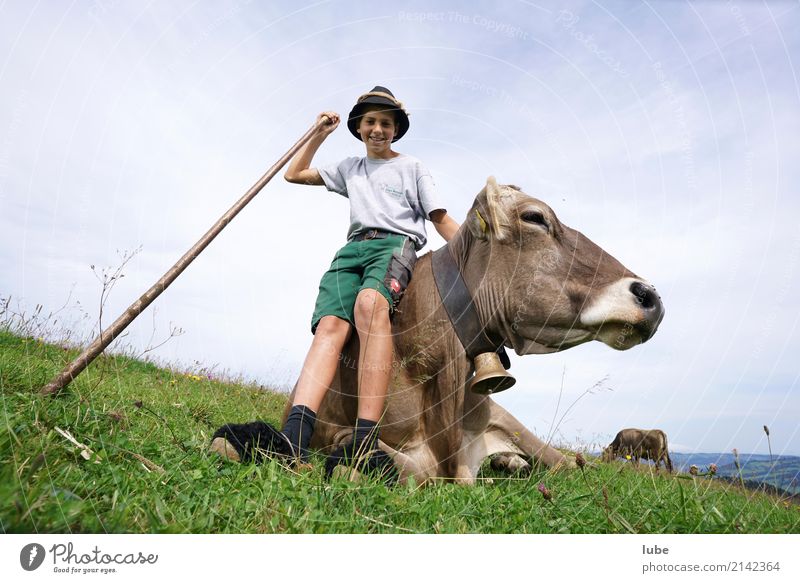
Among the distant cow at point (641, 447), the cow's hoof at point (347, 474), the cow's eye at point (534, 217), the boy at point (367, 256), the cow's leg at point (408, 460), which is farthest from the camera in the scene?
the distant cow at point (641, 447)

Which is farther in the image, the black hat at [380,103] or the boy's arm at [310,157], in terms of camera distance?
the boy's arm at [310,157]

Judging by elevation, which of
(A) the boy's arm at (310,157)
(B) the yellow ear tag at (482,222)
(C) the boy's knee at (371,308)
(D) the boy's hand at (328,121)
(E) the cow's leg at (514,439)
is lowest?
(E) the cow's leg at (514,439)

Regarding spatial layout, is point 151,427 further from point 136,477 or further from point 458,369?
point 458,369

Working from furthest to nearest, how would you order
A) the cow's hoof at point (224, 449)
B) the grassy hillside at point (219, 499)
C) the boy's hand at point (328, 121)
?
the boy's hand at point (328, 121) → the cow's hoof at point (224, 449) → the grassy hillside at point (219, 499)

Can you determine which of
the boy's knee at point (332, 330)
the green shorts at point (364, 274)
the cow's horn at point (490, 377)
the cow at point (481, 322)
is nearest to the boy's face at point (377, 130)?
the green shorts at point (364, 274)

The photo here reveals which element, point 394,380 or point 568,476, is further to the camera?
point 568,476

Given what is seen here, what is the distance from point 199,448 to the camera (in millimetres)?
3318

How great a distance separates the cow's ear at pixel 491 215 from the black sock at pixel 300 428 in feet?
5.44

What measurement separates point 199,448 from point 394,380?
1285 mm

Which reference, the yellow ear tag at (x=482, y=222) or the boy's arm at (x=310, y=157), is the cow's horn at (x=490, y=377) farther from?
the boy's arm at (x=310, y=157)

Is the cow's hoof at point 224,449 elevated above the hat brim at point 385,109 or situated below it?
below

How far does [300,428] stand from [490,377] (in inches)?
49.3

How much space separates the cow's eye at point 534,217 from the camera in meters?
3.80
